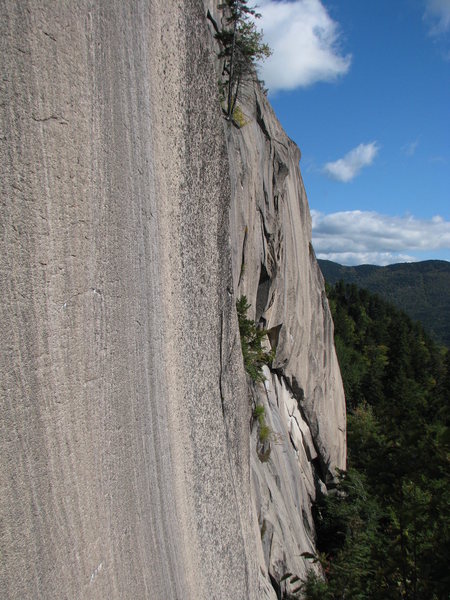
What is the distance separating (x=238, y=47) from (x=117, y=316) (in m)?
11.2

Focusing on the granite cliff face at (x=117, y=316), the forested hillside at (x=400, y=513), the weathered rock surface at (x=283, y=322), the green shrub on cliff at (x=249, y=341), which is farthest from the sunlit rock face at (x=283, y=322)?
the granite cliff face at (x=117, y=316)

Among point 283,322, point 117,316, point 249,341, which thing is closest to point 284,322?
point 283,322

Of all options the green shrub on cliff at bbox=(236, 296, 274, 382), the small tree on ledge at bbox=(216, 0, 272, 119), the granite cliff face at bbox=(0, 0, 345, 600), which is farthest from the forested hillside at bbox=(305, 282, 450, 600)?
the small tree on ledge at bbox=(216, 0, 272, 119)

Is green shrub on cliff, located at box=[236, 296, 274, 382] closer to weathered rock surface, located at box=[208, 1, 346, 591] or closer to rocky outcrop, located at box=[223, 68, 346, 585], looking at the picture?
weathered rock surface, located at box=[208, 1, 346, 591]

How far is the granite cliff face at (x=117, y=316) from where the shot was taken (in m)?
2.05

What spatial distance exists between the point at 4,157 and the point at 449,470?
13.2ft

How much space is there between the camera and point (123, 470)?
2.75 metres

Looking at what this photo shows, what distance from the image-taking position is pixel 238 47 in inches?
463

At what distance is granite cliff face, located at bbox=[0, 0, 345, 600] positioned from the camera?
6.72 feet

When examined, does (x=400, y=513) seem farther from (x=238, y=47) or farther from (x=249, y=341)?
(x=238, y=47)

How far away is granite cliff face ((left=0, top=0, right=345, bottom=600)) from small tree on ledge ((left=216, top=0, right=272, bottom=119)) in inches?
325

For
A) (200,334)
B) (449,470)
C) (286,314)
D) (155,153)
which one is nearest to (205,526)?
(200,334)

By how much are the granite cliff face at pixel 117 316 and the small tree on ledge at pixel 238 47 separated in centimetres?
826

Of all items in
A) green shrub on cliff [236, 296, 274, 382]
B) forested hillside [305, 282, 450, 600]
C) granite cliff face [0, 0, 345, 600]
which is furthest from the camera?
green shrub on cliff [236, 296, 274, 382]
